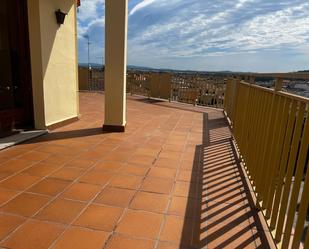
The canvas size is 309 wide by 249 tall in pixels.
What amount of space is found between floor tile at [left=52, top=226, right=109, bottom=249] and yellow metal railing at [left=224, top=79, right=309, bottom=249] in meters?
1.16

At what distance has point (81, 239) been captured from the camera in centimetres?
171

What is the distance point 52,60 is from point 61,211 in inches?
122

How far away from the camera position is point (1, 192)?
2277 mm

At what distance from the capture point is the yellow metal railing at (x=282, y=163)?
1.38 metres

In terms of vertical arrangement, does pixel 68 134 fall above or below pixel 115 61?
below

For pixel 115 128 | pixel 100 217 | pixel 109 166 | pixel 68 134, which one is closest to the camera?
pixel 100 217

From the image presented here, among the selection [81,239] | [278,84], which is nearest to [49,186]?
[81,239]

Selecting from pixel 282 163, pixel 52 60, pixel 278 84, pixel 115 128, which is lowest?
pixel 115 128

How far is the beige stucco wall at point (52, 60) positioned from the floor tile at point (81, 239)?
2964mm

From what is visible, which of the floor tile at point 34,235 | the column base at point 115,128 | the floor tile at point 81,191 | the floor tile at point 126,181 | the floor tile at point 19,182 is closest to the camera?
the floor tile at point 34,235

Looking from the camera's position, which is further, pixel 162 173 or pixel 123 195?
pixel 162 173

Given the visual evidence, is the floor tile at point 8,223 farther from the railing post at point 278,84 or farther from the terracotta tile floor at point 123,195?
the railing post at point 278,84

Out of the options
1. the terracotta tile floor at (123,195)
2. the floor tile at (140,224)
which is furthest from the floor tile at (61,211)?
the floor tile at (140,224)

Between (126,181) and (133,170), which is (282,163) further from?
(133,170)
